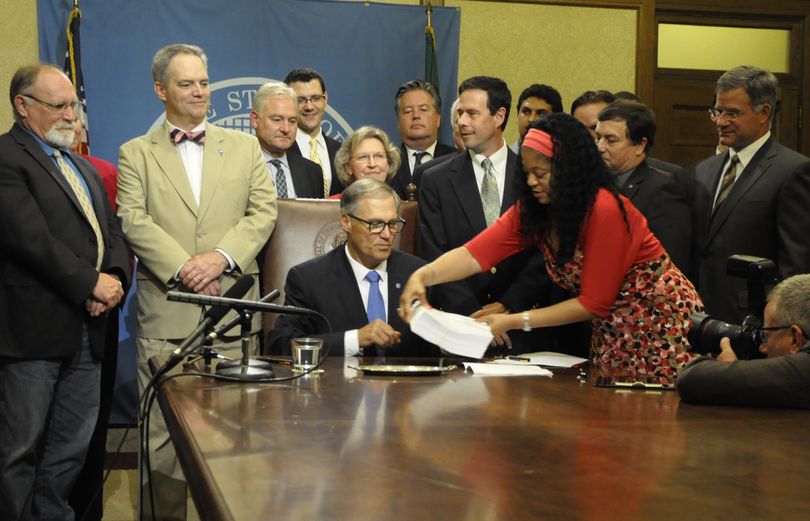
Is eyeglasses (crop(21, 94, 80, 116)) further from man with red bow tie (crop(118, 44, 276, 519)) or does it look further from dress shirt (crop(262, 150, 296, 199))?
dress shirt (crop(262, 150, 296, 199))

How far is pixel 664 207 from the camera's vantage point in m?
3.86

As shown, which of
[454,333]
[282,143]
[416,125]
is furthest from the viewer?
[416,125]

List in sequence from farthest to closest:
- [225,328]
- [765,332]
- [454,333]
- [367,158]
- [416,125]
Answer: [416,125]
[367,158]
[454,333]
[225,328]
[765,332]

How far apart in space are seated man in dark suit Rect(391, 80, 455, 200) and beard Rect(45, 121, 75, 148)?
1.63 m

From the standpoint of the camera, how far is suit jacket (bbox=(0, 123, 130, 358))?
3379mm

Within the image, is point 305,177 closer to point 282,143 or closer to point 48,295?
point 282,143

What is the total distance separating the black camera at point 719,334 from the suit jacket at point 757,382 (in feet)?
0.62

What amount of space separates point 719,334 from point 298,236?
6.45 feet

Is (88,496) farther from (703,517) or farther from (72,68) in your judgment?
(703,517)

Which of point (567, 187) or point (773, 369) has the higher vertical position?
point (567, 187)

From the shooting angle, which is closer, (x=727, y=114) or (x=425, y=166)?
(x=727, y=114)

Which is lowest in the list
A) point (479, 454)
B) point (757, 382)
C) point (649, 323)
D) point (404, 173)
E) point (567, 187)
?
point (479, 454)

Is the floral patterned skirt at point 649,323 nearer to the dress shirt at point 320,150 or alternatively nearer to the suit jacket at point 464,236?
the suit jacket at point 464,236

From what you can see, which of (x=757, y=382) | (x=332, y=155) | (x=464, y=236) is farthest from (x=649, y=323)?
(x=332, y=155)
